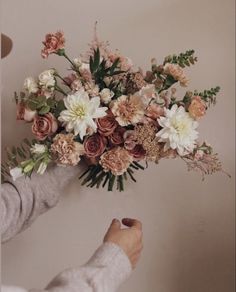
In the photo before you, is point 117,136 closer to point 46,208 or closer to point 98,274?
point 46,208

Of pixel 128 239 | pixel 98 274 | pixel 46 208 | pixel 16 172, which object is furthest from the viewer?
pixel 46 208

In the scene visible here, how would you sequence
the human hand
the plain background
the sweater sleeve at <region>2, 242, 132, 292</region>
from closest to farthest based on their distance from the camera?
1. the sweater sleeve at <region>2, 242, 132, 292</region>
2. the human hand
3. the plain background

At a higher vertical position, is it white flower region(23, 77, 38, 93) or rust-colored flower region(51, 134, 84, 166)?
white flower region(23, 77, 38, 93)

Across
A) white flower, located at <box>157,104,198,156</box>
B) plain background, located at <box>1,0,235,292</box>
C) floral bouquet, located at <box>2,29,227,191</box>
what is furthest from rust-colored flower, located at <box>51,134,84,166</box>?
plain background, located at <box>1,0,235,292</box>

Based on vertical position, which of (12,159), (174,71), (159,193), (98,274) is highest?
(174,71)

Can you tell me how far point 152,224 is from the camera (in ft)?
4.64

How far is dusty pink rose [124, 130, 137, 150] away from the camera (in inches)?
43.5

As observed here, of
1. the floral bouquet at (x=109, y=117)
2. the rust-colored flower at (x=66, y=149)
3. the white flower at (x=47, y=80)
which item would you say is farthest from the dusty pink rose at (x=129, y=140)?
the white flower at (x=47, y=80)

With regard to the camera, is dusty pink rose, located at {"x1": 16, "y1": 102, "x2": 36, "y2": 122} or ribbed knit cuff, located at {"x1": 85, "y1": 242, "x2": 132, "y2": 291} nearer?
ribbed knit cuff, located at {"x1": 85, "y1": 242, "x2": 132, "y2": 291}

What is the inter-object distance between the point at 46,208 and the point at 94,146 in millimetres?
224

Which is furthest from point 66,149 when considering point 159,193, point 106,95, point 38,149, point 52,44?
point 159,193

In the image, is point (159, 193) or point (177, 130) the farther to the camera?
point (159, 193)

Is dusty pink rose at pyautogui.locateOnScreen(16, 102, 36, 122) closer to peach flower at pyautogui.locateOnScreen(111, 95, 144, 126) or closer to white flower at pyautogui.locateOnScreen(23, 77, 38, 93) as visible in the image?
white flower at pyautogui.locateOnScreen(23, 77, 38, 93)

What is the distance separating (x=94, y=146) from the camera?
111 cm
